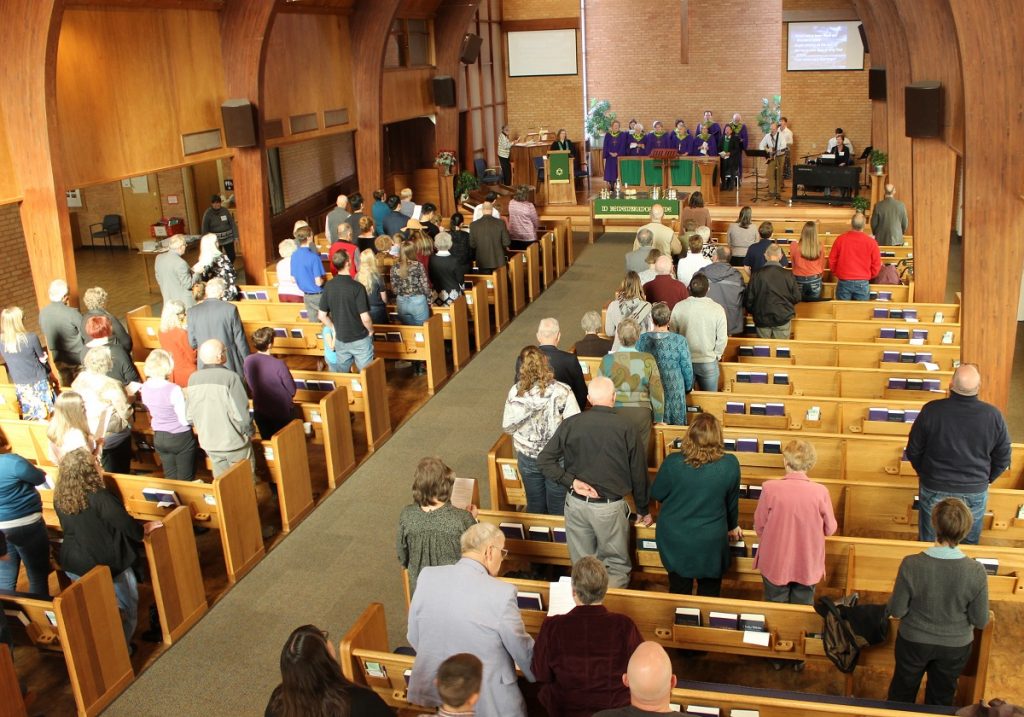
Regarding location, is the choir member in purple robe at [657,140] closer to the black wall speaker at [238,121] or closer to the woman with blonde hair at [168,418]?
the black wall speaker at [238,121]

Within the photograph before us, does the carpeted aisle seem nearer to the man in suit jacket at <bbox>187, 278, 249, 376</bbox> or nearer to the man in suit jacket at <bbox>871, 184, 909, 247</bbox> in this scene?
the man in suit jacket at <bbox>187, 278, 249, 376</bbox>

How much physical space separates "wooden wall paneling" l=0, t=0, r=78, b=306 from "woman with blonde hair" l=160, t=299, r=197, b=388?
2382mm

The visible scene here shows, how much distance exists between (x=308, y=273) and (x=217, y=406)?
3.27m

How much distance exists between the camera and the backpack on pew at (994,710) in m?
2.95

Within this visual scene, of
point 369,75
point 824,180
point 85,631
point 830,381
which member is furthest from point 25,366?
point 824,180

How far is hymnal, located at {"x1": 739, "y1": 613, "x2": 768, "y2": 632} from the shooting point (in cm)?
463

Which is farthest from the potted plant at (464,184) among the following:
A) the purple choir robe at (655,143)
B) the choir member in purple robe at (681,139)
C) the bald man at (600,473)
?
the bald man at (600,473)

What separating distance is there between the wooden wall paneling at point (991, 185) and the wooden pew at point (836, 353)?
1.19 feet

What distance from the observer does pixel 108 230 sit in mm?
17766

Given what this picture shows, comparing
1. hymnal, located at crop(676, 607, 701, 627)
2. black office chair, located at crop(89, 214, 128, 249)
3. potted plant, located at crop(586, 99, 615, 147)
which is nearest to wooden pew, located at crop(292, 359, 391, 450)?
hymnal, located at crop(676, 607, 701, 627)

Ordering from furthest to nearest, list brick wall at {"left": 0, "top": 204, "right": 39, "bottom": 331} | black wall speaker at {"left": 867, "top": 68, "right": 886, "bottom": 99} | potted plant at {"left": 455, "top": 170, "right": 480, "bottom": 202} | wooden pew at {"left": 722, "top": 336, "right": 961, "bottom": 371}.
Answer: potted plant at {"left": 455, "top": 170, "right": 480, "bottom": 202}, black wall speaker at {"left": 867, "top": 68, "right": 886, "bottom": 99}, brick wall at {"left": 0, "top": 204, "right": 39, "bottom": 331}, wooden pew at {"left": 722, "top": 336, "right": 961, "bottom": 371}

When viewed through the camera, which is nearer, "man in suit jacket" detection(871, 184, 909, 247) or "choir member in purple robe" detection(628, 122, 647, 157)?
"man in suit jacket" detection(871, 184, 909, 247)

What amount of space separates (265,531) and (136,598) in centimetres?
161

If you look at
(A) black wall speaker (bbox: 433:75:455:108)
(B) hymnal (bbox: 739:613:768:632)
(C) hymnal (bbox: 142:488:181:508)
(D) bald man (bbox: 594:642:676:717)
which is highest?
(A) black wall speaker (bbox: 433:75:455:108)
